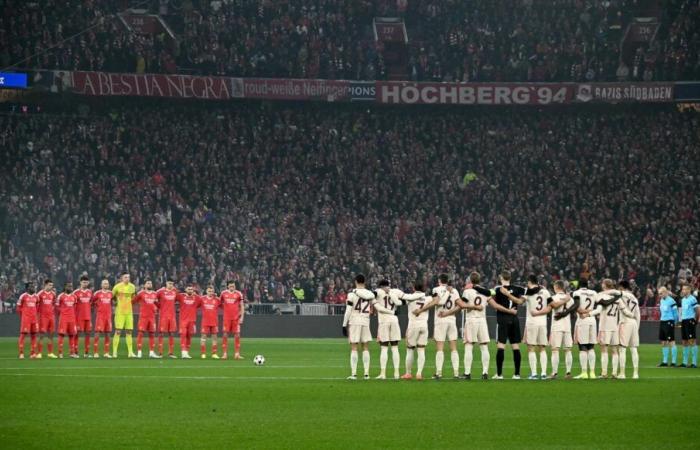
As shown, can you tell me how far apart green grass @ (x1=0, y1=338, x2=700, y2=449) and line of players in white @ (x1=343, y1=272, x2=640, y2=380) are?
101 centimetres

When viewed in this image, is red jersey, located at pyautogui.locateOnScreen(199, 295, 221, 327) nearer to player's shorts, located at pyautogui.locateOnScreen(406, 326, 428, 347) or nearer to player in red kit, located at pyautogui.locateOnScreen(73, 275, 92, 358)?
player in red kit, located at pyautogui.locateOnScreen(73, 275, 92, 358)

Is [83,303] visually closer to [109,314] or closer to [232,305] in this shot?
[109,314]

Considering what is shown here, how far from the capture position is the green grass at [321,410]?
56.0 ft

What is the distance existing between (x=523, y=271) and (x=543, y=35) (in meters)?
16.6

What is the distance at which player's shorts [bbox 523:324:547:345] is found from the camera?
27875mm

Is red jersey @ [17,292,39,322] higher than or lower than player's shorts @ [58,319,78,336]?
higher

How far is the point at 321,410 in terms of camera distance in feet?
68.7

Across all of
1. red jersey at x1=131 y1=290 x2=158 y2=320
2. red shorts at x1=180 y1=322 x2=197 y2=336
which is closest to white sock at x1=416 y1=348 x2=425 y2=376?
red shorts at x1=180 y1=322 x2=197 y2=336

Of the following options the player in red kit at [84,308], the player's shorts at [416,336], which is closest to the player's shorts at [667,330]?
the player's shorts at [416,336]

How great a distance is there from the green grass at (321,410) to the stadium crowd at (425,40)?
34.6 meters

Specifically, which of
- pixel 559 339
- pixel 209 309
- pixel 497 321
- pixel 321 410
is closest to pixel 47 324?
A: pixel 209 309

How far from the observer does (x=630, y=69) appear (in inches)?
2589

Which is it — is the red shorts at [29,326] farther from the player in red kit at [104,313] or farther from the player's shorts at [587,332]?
the player's shorts at [587,332]

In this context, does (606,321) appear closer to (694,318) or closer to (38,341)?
(694,318)
